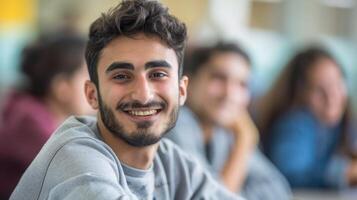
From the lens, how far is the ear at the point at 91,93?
114cm

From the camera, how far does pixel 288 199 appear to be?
8.46 ft

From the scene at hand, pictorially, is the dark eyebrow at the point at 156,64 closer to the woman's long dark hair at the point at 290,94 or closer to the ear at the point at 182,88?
the ear at the point at 182,88

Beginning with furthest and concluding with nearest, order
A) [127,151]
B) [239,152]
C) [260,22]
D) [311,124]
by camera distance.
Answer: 1. [260,22]
2. [311,124]
3. [239,152]
4. [127,151]

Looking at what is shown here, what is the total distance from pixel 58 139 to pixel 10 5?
6.14 metres

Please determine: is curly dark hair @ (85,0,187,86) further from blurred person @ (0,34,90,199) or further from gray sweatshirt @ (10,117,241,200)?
blurred person @ (0,34,90,199)

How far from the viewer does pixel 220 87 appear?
274 cm

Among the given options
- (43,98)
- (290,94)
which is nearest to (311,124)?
(290,94)

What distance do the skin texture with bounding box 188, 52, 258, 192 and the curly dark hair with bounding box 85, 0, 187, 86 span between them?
5.07ft

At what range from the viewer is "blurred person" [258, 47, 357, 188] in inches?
123

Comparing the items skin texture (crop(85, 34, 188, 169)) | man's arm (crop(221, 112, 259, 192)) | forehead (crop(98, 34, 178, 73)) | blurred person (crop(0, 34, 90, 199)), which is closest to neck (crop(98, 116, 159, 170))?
skin texture (crop(85, 34, 188, 169))

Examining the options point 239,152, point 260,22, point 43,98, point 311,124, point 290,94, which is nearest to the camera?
point 239,152

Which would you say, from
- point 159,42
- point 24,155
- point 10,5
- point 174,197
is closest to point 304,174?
point 24,155

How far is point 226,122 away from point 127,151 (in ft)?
5.46

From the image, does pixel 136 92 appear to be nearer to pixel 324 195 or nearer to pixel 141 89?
pixel 141 89
